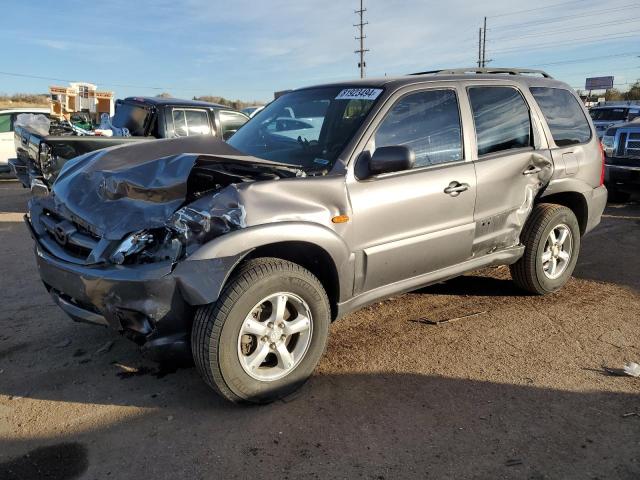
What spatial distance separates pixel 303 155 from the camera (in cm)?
374

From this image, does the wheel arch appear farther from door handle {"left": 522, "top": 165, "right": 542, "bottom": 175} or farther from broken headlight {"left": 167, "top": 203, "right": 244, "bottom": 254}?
broken headlight {"left": 167, "top": 203, "right": 244, "bottom": 254}

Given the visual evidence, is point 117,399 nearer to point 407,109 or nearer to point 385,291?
point 385,291

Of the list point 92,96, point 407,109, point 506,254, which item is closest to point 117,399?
point 407,109

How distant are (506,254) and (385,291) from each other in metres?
1.40

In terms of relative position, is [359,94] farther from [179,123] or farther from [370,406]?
[179,123]

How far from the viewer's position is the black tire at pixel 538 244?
15.3ft

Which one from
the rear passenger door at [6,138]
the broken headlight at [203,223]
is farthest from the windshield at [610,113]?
the rear passenger door at [6,138]

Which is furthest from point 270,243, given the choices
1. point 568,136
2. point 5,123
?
point 5,123

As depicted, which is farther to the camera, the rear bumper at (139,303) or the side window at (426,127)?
the side window at (426,127)

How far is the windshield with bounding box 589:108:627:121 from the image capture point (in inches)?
571

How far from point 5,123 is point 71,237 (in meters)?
11.8

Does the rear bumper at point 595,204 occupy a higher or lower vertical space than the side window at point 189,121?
lower

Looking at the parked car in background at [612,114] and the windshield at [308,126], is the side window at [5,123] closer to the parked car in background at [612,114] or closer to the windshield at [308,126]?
the windshield at [308,126]

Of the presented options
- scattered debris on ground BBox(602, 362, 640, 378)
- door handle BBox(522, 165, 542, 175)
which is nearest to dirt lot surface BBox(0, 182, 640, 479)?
scattered debris on ground BBox(602, 362, 640, 378)
